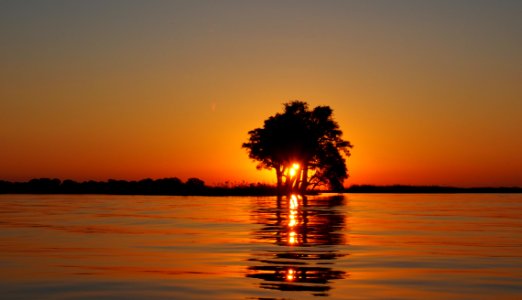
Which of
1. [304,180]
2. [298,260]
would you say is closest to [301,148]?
[304,180]

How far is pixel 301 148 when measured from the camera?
101125mm

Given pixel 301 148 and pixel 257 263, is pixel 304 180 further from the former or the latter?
pixel 257 263

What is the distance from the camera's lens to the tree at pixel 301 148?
101938 mm

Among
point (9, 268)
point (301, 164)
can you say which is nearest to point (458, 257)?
point (9, 268)

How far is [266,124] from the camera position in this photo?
10556 cm

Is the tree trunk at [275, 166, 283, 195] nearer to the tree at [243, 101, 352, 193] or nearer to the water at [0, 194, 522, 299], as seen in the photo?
the tree at [243, 101, 352, 193]

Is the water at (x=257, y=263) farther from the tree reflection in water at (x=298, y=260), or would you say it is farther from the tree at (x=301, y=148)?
the tree at (x=301, y=148)

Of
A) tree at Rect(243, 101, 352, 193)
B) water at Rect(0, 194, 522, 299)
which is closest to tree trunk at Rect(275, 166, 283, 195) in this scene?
tree at Rect(243, 101, 352, 193)

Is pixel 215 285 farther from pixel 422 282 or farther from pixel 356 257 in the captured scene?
pixel 356 257

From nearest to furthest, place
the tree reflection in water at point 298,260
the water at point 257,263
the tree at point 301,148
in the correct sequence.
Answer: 1. the water at point 257,263
2. the tree reflection in water at point 298,260
3. the tree at point 301,148

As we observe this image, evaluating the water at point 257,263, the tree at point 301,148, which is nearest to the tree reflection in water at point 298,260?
the water at point 257,263

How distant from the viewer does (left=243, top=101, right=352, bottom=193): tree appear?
101938mm

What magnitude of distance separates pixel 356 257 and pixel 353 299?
6.39 metres

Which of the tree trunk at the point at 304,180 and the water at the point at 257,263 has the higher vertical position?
the tree trunk at the point at 304,180
